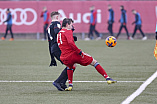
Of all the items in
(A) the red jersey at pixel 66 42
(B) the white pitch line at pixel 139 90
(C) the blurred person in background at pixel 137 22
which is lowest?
(C) the blurred person in background at pixel 137 22

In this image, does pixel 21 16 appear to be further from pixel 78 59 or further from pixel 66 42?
pixel 78 59

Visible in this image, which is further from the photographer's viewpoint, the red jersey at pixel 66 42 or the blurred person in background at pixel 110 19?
the blurred person in background at pixel 110 19

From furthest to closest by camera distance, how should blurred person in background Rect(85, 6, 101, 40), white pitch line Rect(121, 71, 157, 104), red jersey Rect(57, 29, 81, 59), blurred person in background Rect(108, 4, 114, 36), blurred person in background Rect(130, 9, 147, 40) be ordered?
blurred person in background Rect(85, 6, 101, 40) → blurred person in background Rect(108, 4, 114, 36) → blurred person in background Rect(130, 9, 147, 40) → red jersey Rect(57, 29, 81, 59) → white pitch line Rect(121, 71, 157, 104)

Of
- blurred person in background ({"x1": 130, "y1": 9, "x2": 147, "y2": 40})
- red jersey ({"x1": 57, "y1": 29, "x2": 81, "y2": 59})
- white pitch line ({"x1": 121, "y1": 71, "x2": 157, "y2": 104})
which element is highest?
red jersey ({"x1": 57, "y1": 29, "x2": 81, "y2": 59})

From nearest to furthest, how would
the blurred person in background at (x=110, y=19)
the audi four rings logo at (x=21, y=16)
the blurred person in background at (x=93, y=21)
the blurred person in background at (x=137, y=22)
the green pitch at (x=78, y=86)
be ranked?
the green pitch at (x=78, y=86), the blurred person in background at (x=137, y=22), the blurred person in background at (x=110, y=19), the blurred person in background at (x=93, y=21), the audi four rings logo at (x=21, y=16)

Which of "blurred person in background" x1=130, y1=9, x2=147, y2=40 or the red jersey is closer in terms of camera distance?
the red jersey

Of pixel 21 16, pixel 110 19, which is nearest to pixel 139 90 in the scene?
pixel 110 19

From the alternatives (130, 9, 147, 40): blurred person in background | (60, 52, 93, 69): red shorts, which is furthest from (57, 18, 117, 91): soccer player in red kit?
(130, 9, 147, 40): blurred person in background

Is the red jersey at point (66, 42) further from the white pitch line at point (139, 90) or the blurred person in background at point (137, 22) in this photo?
the blurred person in background at point (137, 22)

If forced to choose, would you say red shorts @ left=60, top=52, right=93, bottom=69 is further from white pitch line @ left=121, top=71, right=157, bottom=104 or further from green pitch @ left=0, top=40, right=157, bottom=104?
white pitch line @ left=121, top=71, right=157, bottom=104

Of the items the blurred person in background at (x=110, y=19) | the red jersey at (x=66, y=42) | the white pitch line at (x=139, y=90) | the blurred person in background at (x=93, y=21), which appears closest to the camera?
the white pitch line at (x=139, y=90)

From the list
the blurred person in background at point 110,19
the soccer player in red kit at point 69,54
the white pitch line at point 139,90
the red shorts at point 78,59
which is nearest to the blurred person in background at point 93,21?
the blurred person in background at point 110,19

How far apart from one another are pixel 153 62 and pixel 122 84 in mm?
5922

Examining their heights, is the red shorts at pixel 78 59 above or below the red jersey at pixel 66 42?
below
